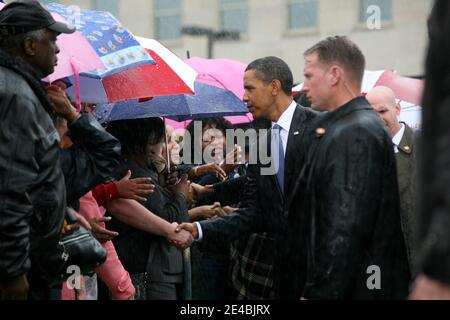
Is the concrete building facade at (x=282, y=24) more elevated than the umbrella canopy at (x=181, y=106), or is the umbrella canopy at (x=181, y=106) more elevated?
the umbrella canopy at (x=181, y=106)

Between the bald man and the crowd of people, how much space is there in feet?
0.03

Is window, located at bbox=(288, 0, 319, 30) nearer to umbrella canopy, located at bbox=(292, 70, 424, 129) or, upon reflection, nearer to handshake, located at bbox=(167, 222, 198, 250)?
umbrella canopy, located at bbox=(292, 70, 424, 129)

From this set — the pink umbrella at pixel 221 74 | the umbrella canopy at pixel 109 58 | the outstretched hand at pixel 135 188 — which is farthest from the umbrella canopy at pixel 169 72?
the pink umbrella at pixel 221 74

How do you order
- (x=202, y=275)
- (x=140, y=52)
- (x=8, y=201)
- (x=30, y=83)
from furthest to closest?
(x=202, y=275)
(x=140, y=52)
(x=30, y=83)
(x=8, y=201)

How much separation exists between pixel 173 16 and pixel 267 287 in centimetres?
2556

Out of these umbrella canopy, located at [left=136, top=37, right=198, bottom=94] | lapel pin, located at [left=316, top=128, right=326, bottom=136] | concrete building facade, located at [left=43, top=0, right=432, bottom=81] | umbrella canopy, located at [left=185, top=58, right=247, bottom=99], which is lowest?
concrete building facade, located at [left=43, top=0, right=432, bottom=81]

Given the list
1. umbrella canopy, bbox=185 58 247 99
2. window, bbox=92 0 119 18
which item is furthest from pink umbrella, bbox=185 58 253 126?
window, bbox=92 0 119 18

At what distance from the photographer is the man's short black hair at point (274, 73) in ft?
19.6

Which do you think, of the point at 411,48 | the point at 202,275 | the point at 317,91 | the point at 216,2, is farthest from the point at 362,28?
the point at 317,91

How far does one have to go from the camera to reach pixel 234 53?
97.2 feet

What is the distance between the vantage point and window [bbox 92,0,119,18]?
29.4 meters

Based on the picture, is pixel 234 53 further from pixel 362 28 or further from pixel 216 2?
pixel 362 28

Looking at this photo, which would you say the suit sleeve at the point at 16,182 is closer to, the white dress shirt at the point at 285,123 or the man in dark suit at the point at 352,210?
the man in dark suit at the point at 352,210

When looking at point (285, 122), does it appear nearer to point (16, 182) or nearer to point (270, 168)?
point (270, 168)
